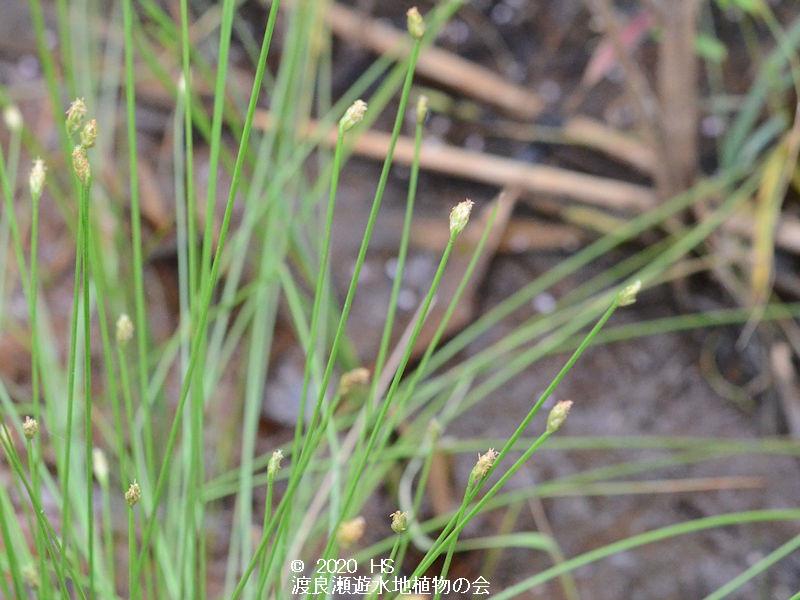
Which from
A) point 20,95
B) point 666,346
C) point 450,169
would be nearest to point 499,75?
point 450,169

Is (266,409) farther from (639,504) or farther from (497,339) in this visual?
(639,504)

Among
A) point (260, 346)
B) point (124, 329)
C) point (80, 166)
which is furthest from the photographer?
point (260, 346)

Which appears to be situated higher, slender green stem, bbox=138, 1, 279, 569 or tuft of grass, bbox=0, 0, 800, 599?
slender green stem, bbox=138, 1, 279, 569

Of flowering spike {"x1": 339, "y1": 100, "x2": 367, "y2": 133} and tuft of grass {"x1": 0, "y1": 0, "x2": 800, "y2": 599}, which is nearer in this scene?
flowering spike {"x1": 339, "y1": 100, "x2": 367, "y2": 133}

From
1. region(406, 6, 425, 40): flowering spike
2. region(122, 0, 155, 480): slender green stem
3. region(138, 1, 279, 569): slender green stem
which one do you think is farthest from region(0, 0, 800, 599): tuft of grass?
region(406, 6, 425, 40): flowering spike

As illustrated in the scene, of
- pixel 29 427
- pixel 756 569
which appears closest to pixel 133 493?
pixel 29 427

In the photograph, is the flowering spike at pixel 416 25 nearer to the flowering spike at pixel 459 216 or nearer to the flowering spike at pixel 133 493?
the flowering spike at pixel 459 216

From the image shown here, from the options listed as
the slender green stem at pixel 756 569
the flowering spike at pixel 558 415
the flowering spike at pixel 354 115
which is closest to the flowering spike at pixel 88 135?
the flowering spike at pixel 354 115

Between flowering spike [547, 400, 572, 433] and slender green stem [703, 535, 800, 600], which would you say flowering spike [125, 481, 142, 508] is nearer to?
flowering spike [547, 400, 572, 433]

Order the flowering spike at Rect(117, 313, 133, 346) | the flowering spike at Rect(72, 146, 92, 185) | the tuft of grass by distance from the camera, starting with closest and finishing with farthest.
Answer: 1. the flowering spike at Rect(72, 146, 92, 185)
2. the flowering spike at Rect(117, 313, 133, 346)
3. the tuft of grass

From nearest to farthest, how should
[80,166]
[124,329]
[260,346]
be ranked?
[80,166]
[124,329]
[260,346]

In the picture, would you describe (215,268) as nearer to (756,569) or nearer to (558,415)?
(558,415)
